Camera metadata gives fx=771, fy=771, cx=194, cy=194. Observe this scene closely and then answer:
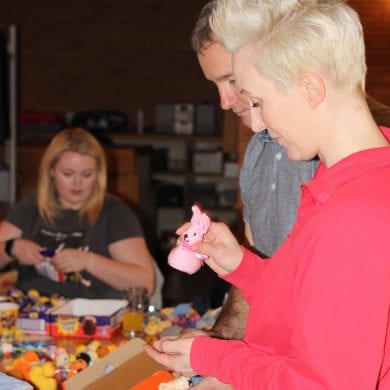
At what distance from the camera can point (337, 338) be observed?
3.59 ft

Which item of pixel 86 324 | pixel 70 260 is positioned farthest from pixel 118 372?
pixel 70 260

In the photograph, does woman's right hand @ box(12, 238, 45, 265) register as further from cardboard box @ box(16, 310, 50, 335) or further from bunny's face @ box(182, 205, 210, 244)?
bunny's face @ box(182, 205, 210, 244)

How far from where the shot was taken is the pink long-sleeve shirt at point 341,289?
3.58ft

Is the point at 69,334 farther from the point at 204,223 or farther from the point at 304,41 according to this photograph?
the point at 304,41

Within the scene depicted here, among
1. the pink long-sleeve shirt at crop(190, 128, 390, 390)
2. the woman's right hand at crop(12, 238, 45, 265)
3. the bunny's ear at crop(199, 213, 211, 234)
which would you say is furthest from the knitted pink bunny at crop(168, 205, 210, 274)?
the woman's right hand at crop(12, 238, 45, 265)

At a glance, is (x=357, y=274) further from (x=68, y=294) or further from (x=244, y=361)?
(x=68, y=294)

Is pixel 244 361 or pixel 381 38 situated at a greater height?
pixel 381 38

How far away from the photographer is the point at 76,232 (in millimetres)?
3281

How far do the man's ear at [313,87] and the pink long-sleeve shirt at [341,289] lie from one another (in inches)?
4.2

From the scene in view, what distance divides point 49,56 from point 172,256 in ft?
24.4

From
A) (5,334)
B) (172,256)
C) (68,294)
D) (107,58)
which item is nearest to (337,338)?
(172,256)

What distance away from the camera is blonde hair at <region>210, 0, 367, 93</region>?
46.1 inches

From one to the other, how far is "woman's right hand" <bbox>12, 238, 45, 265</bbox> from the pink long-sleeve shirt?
1.99 m

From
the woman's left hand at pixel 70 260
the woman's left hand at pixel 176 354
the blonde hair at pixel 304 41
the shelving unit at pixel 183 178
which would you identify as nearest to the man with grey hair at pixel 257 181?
the woman's left hand at pixel 176 354
